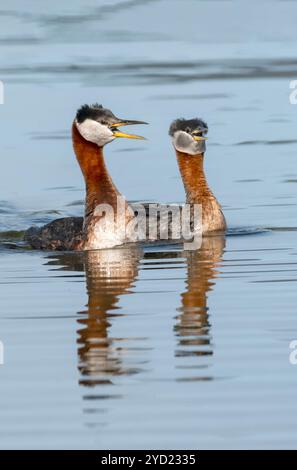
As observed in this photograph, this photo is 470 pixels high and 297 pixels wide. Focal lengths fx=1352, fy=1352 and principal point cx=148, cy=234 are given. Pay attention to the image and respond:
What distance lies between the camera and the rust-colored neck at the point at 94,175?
16188 millimetres

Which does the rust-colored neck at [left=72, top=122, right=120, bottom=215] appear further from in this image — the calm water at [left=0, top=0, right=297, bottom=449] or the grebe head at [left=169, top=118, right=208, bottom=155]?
the grebe head at [left=169, top=118, right=208, bottom=155]

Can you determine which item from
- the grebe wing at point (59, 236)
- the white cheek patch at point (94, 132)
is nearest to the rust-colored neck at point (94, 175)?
the white cheek patch at point (94, 132)

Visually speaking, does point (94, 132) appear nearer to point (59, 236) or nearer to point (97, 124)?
point (97, 124)

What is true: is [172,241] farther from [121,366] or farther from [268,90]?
[268,90]

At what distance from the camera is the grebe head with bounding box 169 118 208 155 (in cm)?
1725

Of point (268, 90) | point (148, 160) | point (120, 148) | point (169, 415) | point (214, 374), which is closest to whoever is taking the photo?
point (169, 415)

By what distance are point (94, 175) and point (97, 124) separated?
2.12 ft
